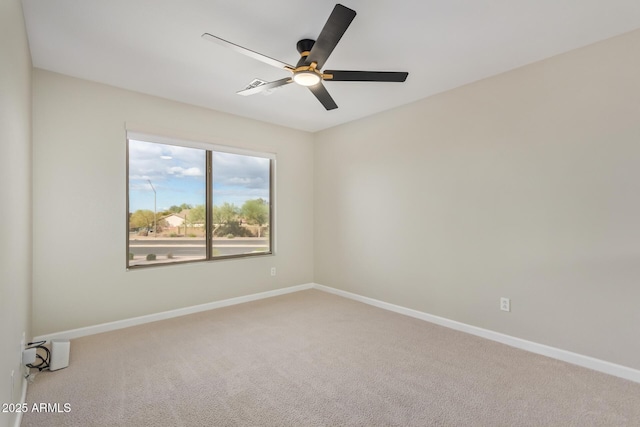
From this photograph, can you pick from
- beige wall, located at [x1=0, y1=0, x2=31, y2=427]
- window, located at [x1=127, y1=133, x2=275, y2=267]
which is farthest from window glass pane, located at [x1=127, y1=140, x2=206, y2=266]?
beige wall, located at [x1=0, y1=0, x2=31, y2=427]

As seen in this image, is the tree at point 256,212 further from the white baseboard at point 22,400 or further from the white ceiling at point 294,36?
the white baseboard at point 22,400

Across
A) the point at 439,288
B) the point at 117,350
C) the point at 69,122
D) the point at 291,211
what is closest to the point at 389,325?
the point at 439,288

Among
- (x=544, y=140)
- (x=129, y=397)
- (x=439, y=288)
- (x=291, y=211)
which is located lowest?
(x=129, y=397)

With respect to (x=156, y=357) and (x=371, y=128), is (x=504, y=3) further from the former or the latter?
(x=156, y=357)

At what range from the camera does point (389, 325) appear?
3406 millimetres

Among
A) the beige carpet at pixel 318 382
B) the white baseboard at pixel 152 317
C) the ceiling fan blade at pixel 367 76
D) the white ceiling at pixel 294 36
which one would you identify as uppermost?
the white ceiling at pixel 294 36

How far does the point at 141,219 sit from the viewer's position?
3518mm

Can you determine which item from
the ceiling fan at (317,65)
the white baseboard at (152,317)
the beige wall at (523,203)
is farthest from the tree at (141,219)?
the beige wall at (523,203)

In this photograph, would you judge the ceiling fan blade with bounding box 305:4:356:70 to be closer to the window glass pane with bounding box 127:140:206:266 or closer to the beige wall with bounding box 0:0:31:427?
the beige wall with bounding box 0:0:31:427

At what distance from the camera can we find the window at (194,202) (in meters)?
3.51

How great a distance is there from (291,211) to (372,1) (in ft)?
10.7

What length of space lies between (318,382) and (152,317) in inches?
88.0

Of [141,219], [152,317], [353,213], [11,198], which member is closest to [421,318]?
[353,213]

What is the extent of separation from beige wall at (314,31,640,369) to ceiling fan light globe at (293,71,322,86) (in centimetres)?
172
